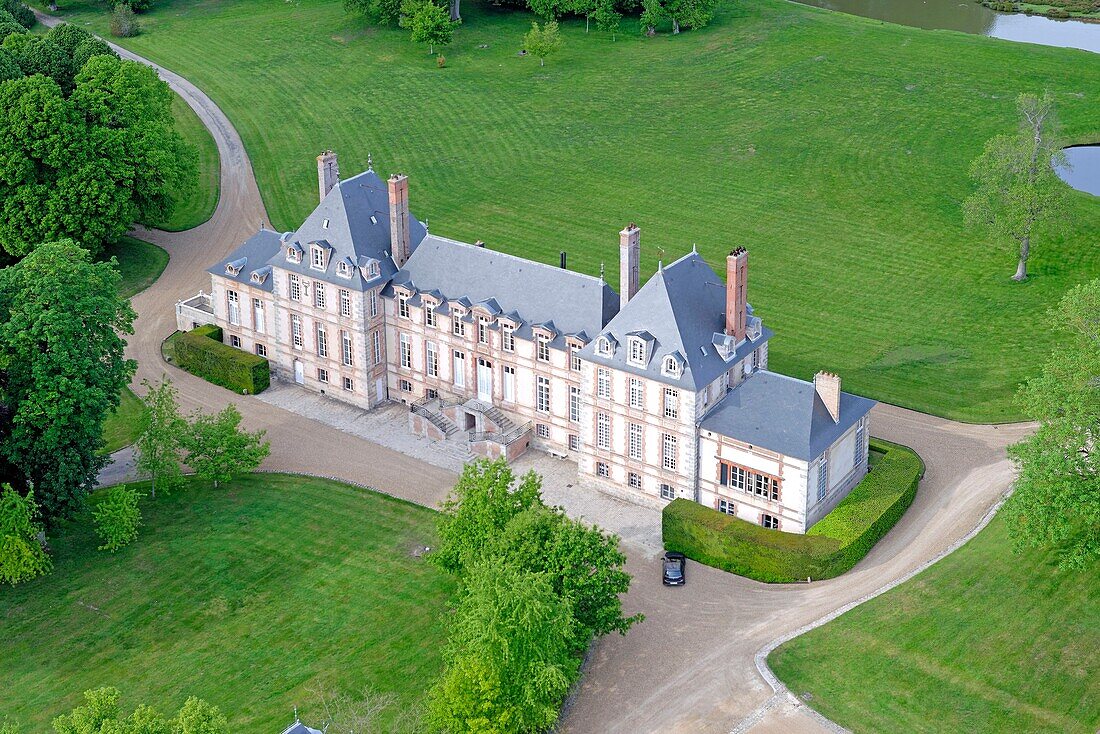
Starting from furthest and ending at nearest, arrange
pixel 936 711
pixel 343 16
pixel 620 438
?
1. pixel 343 16
2. pixel 620 438
3. pixel 936 711

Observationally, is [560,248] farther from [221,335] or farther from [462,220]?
[221,335]

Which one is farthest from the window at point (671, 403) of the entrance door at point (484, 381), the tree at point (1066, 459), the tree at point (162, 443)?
the tree at point (162, 443)

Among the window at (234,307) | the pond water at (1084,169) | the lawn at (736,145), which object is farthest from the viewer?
the pond water at (1084,169)

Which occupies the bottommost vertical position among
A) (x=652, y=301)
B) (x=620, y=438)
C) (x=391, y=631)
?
(x=391, y=631)

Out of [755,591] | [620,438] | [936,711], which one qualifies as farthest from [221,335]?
[936,711]

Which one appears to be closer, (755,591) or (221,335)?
(755,591)

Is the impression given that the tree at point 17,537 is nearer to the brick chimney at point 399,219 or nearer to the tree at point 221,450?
the tree at point 221,450

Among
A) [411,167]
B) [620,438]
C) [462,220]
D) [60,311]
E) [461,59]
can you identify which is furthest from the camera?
[461,59]
